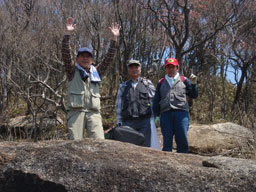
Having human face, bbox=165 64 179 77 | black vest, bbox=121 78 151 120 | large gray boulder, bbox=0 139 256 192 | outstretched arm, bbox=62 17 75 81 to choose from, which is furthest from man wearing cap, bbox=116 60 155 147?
large gray boulder, bbox=0 139 256 192

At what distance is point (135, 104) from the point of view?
14.6ft

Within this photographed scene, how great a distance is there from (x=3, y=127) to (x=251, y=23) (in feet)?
30.4

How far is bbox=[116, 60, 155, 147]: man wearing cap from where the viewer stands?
4449mm

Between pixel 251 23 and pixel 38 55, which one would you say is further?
pixel 251 23

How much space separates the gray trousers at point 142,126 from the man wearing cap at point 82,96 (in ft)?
2.25

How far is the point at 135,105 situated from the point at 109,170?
2298 millimetres

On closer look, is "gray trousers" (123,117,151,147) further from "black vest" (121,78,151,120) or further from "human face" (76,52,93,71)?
"human face" (76,52,93,71)

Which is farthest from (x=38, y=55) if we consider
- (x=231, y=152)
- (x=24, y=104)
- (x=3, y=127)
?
(x=231, y=152)

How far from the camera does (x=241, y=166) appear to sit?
2.23m

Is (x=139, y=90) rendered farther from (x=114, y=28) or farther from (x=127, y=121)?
(x=114, y=28)

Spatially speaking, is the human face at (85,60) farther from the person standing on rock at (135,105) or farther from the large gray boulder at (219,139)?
the large gray boulder at (219,139)

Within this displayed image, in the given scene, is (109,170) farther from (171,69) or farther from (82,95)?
(171,69)

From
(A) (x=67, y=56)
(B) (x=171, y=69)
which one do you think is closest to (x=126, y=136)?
(A) (x=67, y=56)

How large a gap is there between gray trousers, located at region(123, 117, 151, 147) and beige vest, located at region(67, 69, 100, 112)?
748 millimetres
